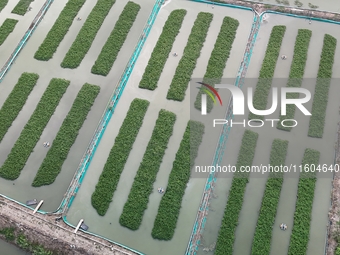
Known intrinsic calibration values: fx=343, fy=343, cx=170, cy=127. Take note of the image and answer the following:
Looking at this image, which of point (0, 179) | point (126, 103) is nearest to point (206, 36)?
point (126, 103)

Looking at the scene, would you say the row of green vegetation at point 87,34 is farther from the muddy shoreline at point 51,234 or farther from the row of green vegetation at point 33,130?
the muddy shoreline at point 51,234

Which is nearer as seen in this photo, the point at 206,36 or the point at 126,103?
the point at 126,103

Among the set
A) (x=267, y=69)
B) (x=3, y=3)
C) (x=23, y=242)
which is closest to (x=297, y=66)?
(x=267, y=69)

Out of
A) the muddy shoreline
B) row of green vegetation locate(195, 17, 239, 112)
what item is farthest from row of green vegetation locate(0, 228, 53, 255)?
row of green vegetation locate(195, 17, 239, 112)

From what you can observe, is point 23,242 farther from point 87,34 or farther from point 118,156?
point 87,34

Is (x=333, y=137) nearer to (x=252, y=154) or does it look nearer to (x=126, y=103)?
(x=252, y=154)

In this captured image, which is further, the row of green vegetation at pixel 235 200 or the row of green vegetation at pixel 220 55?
the row of green vegetation at pixel 220 55

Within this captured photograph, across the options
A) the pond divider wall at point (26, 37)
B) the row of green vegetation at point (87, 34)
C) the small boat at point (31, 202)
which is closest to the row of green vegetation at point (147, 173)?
the small boat at point (31, 202)
